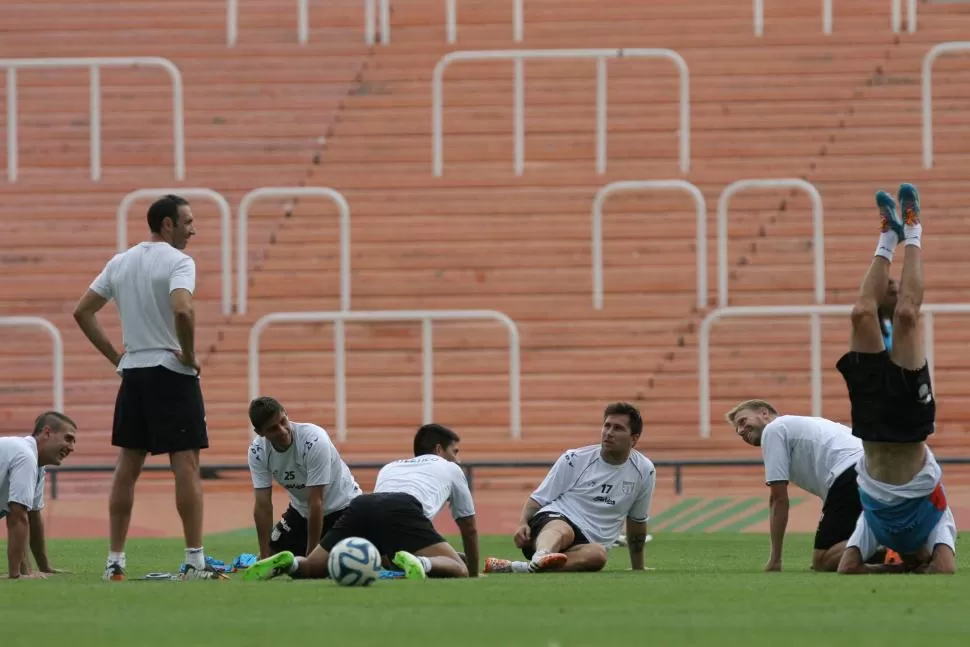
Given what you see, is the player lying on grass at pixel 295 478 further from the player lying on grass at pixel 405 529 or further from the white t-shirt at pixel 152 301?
the white t-shirt at pixel 152 301

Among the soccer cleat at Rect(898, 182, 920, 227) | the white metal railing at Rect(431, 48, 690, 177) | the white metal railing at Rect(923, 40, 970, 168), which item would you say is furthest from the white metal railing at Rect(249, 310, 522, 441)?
the soccer cleat at Rect(898, 182, 920, 227)

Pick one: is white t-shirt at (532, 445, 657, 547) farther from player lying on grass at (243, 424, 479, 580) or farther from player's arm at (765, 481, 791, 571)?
player lying on grass at (243, 424, 479, 580)

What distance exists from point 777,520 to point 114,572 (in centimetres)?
348

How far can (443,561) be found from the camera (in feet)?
34.6

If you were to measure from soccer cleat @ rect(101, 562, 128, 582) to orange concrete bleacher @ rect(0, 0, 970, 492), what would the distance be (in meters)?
6.52

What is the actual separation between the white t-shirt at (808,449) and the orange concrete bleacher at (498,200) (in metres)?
5.06

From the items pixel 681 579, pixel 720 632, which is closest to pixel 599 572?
pixel 681 579

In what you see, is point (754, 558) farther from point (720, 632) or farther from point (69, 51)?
point (69, 51)

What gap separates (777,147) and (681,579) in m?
10.7

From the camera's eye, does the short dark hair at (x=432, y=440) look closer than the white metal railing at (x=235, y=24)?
Yes

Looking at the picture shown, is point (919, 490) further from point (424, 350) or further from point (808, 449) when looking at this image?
point (424, 350)

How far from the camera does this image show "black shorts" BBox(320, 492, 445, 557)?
10.6m

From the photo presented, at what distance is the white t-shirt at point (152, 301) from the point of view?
33.9 feet

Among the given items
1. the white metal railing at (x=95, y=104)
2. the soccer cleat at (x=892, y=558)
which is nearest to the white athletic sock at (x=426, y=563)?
the soccer cleat at (x=892, y=558)
